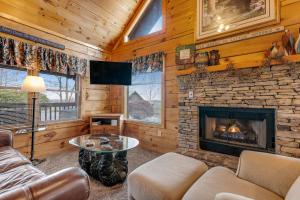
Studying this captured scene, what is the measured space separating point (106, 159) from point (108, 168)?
0.11 m

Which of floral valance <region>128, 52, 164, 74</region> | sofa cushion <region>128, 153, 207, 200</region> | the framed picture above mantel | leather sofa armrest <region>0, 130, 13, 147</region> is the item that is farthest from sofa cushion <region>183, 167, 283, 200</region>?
floral valance <region>128, 52, 164, 74</region>

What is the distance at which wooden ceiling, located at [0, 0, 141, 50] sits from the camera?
286 centimetres

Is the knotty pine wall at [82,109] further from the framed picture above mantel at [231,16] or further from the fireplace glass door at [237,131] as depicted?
the fireplace glass door at [237,131]

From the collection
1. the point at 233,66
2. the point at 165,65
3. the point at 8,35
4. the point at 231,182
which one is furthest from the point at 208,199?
the point at 8,35

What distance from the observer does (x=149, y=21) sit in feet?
12.8

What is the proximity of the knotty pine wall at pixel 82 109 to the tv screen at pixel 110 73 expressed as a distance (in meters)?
0.55

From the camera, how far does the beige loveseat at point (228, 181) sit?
4.32 ft

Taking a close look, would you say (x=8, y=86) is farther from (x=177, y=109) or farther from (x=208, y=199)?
(x=208, y=199)

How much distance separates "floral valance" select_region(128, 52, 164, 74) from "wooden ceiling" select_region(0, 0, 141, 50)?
0.95m

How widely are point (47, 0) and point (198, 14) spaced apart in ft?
8.63

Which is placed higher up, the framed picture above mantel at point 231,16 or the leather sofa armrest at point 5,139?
the framed picture above mantel at point 231,16

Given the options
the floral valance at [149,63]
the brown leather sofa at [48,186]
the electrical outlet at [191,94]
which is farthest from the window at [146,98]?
the brown leather sofa at [48,186]

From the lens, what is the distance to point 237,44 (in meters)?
2.63

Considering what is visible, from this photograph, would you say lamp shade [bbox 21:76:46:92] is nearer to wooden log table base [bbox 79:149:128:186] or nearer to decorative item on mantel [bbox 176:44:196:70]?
wooden log table base [bbox 79:149:128:186]
